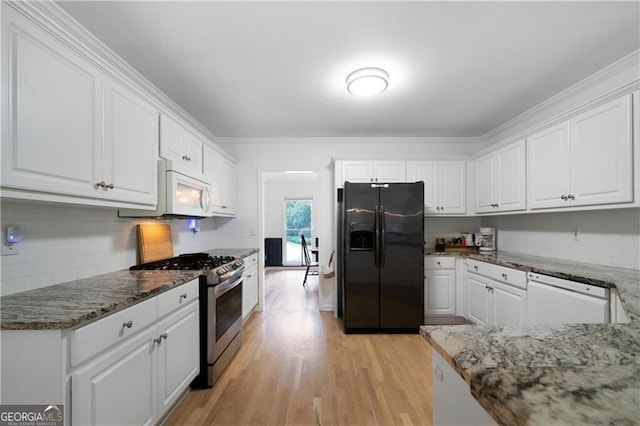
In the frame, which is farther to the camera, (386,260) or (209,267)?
(386,260)

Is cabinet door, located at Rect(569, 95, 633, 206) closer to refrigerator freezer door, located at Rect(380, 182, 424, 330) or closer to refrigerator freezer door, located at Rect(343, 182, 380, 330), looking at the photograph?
refrigerator freezer door, located at Rect(380, 182, 424, 330)

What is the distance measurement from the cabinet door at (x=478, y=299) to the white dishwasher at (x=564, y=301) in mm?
636

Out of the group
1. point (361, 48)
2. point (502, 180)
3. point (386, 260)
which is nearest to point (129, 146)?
point (361, 48)

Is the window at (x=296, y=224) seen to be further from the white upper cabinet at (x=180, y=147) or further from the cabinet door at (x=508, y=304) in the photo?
the cabinet door at (x=508, y=304)

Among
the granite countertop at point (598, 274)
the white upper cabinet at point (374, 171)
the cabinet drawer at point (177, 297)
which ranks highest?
the white upper cabinet at point (374, 171)

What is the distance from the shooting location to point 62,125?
1365 mm

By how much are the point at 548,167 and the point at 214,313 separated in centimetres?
319

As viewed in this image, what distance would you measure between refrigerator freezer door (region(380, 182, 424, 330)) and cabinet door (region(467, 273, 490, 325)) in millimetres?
608

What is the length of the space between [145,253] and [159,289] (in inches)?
39.8

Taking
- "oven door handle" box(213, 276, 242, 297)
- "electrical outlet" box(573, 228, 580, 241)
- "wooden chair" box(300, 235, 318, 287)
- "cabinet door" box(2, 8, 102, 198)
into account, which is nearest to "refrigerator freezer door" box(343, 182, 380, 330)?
"oven door handle" box(213, 276, 242, 297)

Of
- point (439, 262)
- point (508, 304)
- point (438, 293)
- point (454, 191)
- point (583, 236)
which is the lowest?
point (438, 293)

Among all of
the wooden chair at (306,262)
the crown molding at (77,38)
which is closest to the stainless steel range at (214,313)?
the crown molding at (77,38)

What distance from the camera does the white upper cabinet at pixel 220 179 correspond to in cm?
310

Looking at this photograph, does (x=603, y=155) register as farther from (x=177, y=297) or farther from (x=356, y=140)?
(x=177, y=297)
